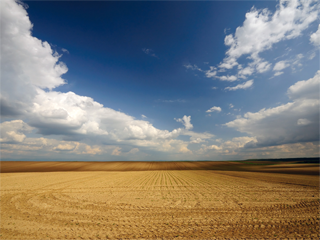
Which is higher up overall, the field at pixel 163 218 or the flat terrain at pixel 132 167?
the field at pixel 163 218

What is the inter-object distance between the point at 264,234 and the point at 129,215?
9528 mm

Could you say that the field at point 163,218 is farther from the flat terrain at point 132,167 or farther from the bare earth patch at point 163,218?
Result: the flat terrain at point 132,167

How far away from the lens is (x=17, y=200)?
16.7m

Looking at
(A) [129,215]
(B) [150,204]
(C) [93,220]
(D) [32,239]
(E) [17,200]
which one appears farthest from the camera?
(E) [17,200]

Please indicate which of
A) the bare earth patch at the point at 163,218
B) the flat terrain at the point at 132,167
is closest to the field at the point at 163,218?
the bare earth patch at the point at 163,218

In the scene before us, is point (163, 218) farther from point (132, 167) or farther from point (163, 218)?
point (132, 167)

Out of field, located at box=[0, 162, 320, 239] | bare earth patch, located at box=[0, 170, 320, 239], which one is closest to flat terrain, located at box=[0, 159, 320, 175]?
bare earth patch, located at box=[0, 170, 320, 239]

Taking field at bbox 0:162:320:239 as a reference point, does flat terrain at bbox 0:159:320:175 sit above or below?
below

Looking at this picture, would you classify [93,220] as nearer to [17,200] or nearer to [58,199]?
[58,199]

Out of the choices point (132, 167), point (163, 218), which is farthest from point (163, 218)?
point (132, 167)

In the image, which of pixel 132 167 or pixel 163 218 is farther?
pixel 132 167

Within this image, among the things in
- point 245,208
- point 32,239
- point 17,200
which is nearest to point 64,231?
point 32,239

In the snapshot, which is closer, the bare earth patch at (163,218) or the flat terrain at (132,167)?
the bare earth patch at (163,218)

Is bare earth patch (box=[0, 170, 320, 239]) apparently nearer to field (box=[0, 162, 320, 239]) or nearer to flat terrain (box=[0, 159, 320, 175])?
field (box=[0, 162, 320, 239])
